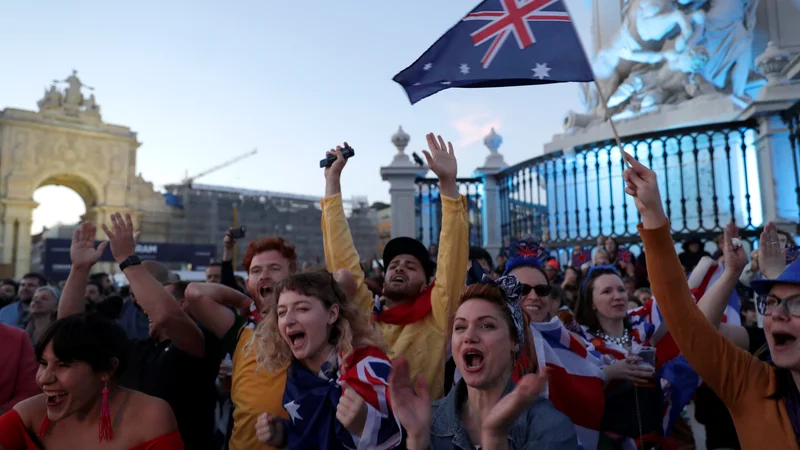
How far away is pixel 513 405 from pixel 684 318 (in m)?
0.90

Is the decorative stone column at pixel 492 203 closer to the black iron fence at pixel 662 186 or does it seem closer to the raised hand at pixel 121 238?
the black iron fence at pixel 662 186

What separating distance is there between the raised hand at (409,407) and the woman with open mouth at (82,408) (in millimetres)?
1148

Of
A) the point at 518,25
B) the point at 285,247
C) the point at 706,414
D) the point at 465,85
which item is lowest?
the point at 706,414

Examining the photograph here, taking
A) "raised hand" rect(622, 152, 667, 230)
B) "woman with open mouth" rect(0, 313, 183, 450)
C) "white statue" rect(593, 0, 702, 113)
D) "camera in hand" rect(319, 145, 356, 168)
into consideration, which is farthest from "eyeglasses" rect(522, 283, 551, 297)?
"white statue" rect(593, 0, 702, 113)


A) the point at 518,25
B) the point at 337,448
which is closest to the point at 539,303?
the point at 337,448

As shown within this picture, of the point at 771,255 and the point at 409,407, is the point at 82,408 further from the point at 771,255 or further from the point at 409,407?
the point at 771,255

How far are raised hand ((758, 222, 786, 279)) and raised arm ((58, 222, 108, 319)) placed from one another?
3.57 meters

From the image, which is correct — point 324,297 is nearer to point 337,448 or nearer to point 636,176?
point 337,448

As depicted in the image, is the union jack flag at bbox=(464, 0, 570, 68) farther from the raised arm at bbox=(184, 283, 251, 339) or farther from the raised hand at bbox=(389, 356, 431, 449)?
the raised hand at bbox=(389, 356, 431, 449)

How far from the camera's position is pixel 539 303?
3191mm

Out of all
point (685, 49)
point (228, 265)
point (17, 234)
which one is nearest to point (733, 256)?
point (228, 265)

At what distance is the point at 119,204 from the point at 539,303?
43.3m

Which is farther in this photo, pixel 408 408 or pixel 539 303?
pixel 539 303

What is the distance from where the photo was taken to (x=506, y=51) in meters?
3.48
